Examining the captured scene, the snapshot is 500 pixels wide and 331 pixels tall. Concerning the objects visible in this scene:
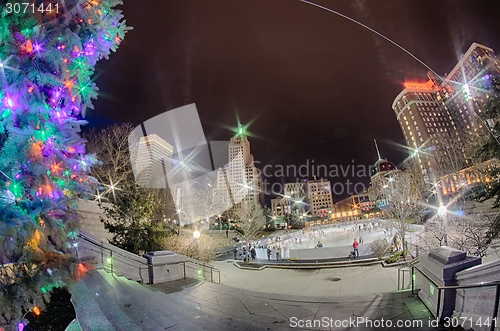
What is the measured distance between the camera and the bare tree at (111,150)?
25750 mm

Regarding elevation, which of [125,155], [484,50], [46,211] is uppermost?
[484,50]

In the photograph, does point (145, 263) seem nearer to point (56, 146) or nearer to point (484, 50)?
point (56, 146)

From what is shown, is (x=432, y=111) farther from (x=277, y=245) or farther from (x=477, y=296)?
(x=477, y=296)

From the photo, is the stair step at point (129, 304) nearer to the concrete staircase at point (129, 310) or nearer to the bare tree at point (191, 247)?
the concrete staircase at point (129, 310)

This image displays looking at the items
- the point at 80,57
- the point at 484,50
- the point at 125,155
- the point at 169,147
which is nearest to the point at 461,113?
the point at 484,50

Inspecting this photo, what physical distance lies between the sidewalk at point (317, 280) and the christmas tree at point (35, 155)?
921 centimetres

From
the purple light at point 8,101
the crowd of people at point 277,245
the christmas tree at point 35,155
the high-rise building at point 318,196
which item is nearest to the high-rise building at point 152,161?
the crowd of people at point 277,245

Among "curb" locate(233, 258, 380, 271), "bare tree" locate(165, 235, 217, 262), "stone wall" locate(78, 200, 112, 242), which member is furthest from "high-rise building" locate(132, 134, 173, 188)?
"curb" locate(233, 258, 380, 271)

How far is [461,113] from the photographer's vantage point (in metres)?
94.7

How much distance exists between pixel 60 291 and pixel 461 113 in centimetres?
12391

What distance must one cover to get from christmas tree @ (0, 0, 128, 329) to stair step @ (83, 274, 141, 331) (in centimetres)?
188

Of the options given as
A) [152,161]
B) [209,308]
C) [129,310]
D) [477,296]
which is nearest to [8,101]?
[129,310]

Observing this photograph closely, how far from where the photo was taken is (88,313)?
4930 mm

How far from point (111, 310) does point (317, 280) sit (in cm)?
1145
